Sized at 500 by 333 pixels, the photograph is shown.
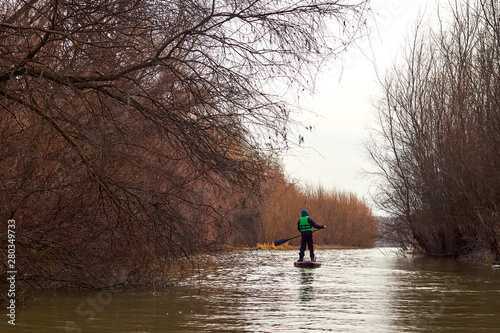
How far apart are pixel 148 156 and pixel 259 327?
5.22 m

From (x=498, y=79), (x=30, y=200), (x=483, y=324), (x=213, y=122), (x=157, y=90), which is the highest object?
(x=498, y=79)

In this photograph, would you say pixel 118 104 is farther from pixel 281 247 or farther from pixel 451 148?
pixel 281 247

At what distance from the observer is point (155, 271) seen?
1272 centimetres

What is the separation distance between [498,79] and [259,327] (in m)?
13.0

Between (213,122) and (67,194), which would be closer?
(213,122)

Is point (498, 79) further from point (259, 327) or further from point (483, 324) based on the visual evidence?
point (259, 327)

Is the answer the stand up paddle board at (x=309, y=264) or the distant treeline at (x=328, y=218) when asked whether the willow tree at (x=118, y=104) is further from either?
the distant treeline at (x=328, y=218)

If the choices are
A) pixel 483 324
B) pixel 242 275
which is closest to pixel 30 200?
pixel 483 324

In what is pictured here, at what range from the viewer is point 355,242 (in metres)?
47.6

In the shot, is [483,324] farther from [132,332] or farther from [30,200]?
[30,200]

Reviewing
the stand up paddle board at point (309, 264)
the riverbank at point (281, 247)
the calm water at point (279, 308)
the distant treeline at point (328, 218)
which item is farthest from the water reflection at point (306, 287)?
the distant treeline at point (328, 218)

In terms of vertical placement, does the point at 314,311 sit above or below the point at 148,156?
below

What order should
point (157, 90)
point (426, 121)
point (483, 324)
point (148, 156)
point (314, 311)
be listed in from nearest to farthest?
point (483, 324) → point (314, 311) → point (157, 90) → point (148, 156) → point (426, 121)

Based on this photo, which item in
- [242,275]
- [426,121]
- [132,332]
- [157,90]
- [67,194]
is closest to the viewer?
[132,332]
